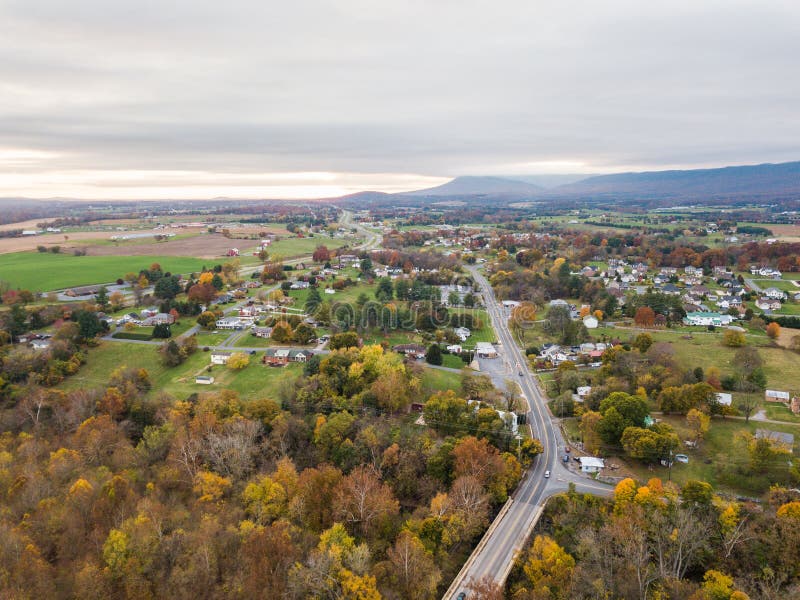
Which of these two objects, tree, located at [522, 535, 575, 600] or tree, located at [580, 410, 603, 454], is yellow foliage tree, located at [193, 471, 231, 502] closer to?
tree, located at [522, 535, 575, 600]

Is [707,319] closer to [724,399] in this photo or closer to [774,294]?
[774,294]

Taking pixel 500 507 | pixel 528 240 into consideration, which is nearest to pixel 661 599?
pixel 500 507

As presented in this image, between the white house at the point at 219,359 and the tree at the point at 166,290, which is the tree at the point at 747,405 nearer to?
the white house at the point at 219,359

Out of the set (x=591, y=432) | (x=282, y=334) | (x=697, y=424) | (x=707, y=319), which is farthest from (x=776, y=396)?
(x=282, y=334)

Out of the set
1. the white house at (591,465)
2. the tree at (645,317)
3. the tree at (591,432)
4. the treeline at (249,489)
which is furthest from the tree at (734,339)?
the treeline at (249,489)

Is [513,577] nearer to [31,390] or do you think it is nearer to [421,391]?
[421,391]

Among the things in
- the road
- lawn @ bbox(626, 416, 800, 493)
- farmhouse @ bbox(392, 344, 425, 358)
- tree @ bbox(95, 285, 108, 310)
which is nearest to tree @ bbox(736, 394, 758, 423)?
lawn @ bbox(626, 416, 800, 493)
